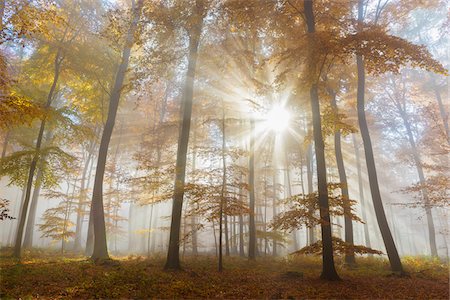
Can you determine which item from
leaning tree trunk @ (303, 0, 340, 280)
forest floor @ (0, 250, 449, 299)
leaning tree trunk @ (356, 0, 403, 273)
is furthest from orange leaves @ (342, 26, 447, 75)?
forest floor @ (0, 250, 449, 299)

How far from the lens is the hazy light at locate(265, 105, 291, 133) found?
17.3 meters

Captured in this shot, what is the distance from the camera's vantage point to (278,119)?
1867 cm

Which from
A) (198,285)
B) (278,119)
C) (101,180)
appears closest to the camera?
(198,285)

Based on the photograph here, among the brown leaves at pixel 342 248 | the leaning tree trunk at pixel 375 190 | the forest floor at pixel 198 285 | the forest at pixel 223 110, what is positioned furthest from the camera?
the leaning tree trunk at pixel 375 190

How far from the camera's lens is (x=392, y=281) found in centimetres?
913

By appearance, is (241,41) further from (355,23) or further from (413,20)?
(413,20)

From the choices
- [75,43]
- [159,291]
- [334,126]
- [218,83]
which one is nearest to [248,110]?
[218,83]

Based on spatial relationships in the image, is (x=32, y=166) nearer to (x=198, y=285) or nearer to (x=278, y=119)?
(x=198, y=285)

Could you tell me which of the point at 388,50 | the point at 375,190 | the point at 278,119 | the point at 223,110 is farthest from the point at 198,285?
the point at 278,119

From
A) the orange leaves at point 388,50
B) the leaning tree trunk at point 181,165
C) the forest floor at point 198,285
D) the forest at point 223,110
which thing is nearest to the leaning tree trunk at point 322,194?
the forest at point 223,110

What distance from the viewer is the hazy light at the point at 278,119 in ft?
56.8

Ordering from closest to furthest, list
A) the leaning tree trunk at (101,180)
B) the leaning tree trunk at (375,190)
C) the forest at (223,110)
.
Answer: the forest at (223,110) < the leaning tree trunk at (375,190) < the leaning tree trunk at (101,180)

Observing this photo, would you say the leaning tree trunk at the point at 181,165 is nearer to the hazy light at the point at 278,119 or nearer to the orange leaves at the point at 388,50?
the orange leaves at the point at 388,50

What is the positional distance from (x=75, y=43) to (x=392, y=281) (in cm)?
1789
